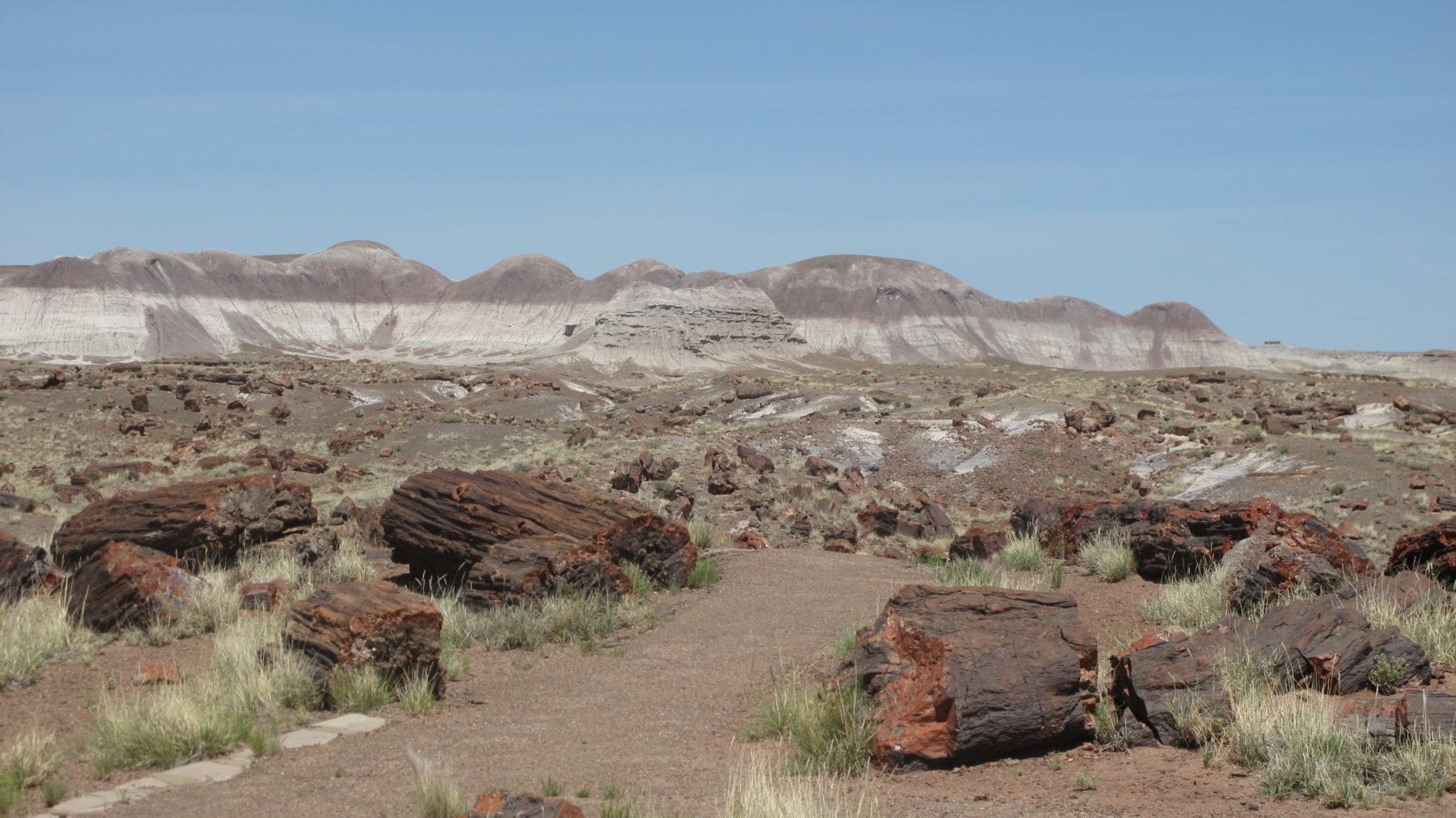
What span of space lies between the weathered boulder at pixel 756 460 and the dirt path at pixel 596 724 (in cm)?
1266

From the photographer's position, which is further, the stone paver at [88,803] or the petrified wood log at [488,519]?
the petrified wood log at [488,519]

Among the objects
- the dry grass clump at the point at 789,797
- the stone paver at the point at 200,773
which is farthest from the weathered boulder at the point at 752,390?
the dry grass clump at the point at 789,797

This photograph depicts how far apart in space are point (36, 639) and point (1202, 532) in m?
10.9

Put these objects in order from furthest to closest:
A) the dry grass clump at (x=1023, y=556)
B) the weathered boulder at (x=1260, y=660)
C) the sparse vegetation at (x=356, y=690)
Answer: the dry grass clump at (x=1023, y=556) < the sparse vegetation at (x=356, y=690) < the weathered boulder at (x=1260, y=660)

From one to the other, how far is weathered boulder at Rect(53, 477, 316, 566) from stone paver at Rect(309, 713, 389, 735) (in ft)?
16.2

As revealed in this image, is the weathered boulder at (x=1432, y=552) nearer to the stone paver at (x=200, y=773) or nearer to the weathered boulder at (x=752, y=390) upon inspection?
the stone paver at (x=200, y=773)

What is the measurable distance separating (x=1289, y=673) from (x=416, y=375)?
173ft

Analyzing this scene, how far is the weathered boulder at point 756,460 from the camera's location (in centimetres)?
2502

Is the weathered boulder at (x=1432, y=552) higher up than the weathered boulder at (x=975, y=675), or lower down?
higher up

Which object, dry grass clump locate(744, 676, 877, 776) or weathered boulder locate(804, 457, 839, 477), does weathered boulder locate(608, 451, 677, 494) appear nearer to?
weathered boulder locate(804, 457, 839, 477)

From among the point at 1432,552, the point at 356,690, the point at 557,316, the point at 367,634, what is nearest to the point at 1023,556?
the point at 1432,552

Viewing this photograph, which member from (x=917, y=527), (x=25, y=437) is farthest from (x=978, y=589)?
(x=25, y=437)

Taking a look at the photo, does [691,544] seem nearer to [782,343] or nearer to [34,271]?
[782,343]

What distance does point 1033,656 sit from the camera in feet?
23.8
